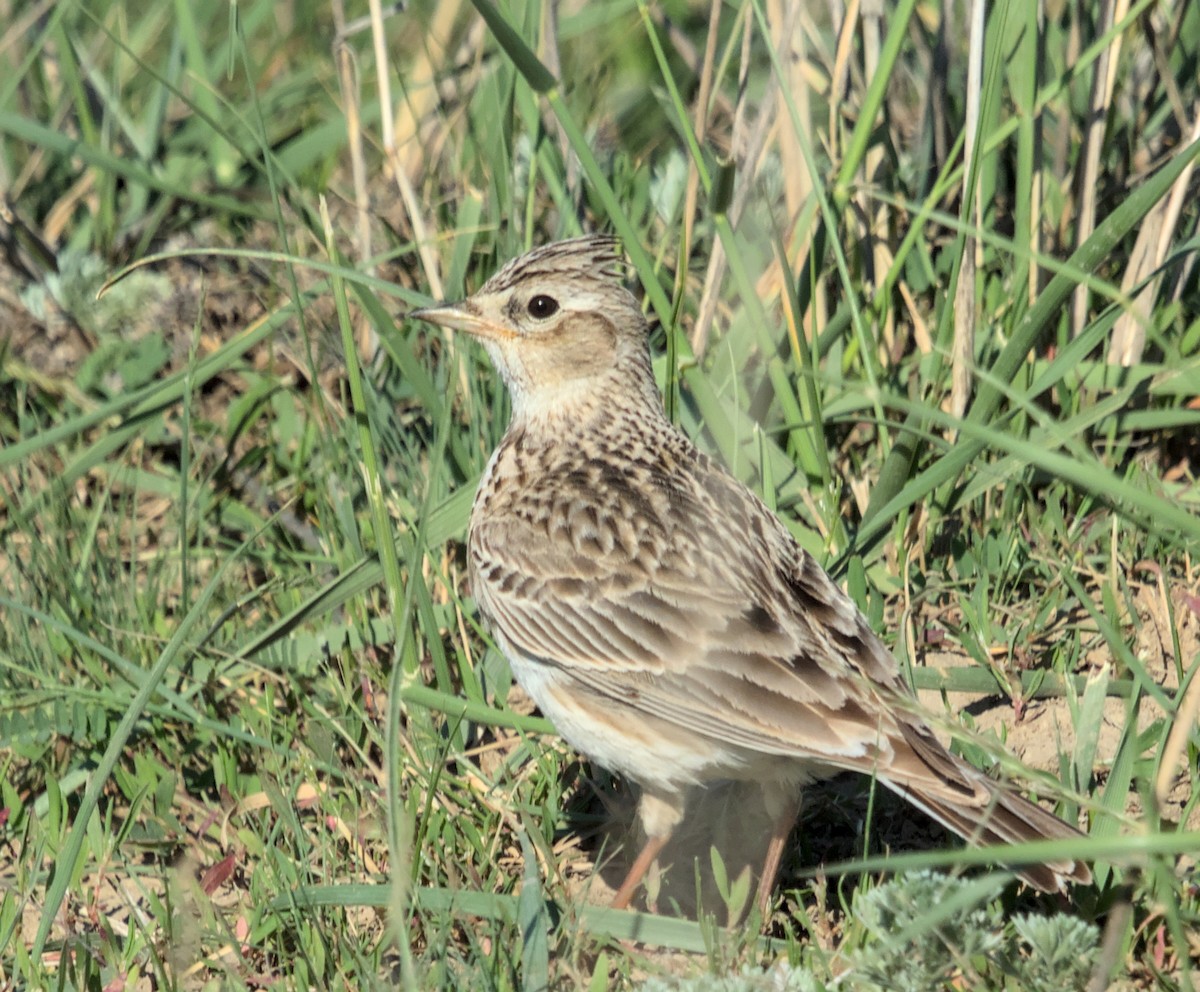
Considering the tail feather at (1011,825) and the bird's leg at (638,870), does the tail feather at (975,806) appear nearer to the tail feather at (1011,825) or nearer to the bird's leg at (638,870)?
the tail feather at (1011,825)

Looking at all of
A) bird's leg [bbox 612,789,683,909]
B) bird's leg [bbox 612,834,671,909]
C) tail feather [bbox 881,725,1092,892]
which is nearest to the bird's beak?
bird's leg [bbox 612,789,683,909]

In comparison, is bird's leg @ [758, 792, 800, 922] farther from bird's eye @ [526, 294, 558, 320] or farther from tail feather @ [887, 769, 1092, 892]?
bird's eye @ [526, 294, 558, 320]

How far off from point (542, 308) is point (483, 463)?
0.65 metres

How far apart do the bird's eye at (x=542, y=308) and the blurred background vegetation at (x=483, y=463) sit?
0.26 m

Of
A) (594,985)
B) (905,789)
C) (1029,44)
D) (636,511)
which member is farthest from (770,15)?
(594,985)

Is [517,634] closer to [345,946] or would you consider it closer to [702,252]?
[345,946]

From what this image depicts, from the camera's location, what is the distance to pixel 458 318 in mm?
4359

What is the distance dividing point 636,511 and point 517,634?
0.43 metres

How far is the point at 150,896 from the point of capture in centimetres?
374

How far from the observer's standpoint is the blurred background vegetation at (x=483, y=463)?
349 centimetres

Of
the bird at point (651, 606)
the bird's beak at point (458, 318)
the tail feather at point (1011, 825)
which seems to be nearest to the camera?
the tail feather at point (1011, 825)

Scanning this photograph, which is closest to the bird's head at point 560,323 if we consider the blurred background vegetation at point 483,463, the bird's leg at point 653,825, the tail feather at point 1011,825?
the blurred background vegetation at point 483,463

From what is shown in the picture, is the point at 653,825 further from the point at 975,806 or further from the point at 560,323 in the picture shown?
the point at 560,323

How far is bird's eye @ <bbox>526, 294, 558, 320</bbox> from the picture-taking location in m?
4.38
